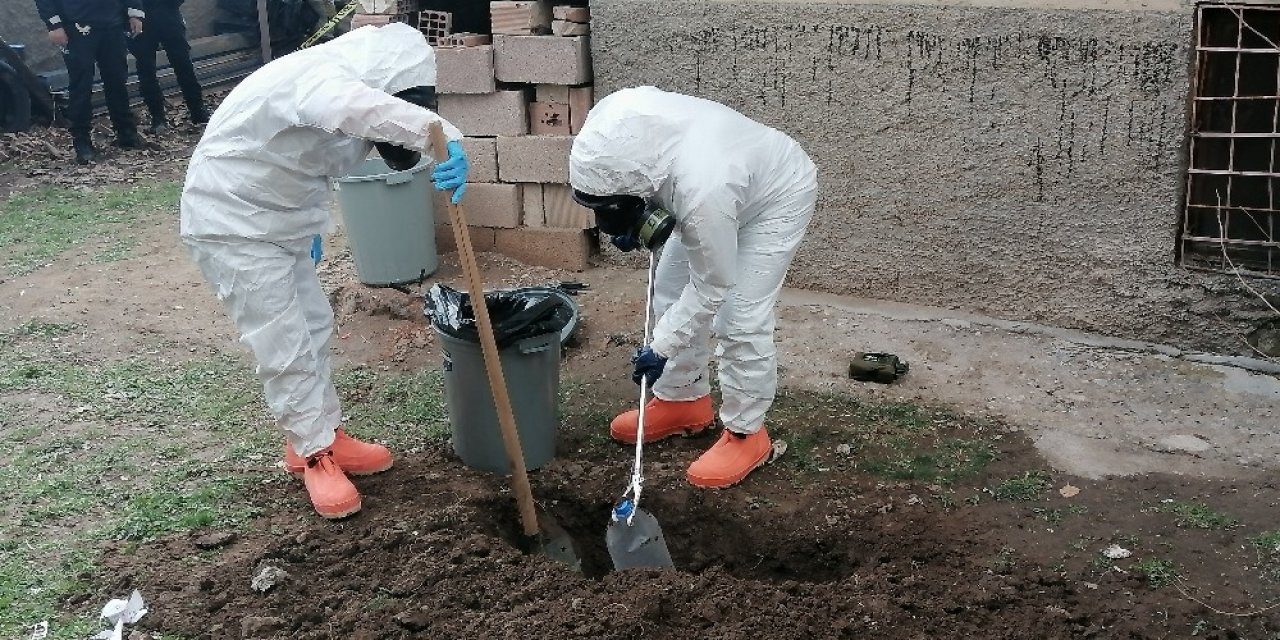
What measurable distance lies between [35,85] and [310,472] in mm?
7970

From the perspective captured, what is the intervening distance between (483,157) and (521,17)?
807 millimetres

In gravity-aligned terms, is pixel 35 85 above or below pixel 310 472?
above

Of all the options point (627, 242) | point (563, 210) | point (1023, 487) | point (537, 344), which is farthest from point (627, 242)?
point (563, 210)

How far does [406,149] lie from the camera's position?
13.4 feet

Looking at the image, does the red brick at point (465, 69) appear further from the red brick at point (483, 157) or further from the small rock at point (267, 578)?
the small rock at point (267, 578)

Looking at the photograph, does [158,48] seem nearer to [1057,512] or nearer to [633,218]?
[633,218]

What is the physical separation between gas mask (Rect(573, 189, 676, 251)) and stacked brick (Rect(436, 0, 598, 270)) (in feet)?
8.01

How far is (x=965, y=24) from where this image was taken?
5.57 meters

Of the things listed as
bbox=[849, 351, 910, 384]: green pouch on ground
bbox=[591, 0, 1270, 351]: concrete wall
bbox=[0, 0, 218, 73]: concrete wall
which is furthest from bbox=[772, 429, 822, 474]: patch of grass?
bbox=[0, 0, 218, 73]: concrete wall

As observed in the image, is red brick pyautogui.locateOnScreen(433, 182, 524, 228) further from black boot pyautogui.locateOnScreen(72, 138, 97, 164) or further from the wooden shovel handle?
black boot pyautogui.locateOnScreen(72, 138, 97, 164)

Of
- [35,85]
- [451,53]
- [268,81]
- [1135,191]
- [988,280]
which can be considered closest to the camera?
[268,81]

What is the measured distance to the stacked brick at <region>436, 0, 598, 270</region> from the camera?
6516 millimetres

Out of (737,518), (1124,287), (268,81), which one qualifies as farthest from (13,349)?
(1124,287)

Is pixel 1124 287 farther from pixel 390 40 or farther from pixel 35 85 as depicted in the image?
pixel 35 85
